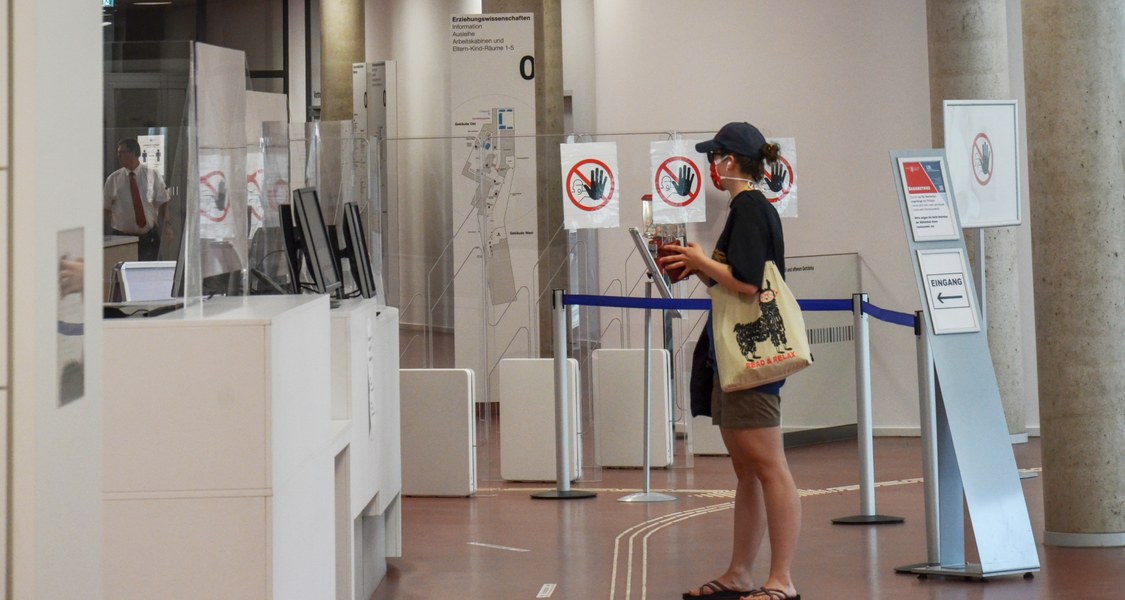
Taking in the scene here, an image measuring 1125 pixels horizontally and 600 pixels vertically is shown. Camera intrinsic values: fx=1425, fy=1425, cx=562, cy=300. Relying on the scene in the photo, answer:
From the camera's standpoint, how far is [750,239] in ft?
14.9

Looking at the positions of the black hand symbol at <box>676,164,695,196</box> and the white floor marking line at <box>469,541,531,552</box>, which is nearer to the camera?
the white floor marking line at <box>469,541,531,552</box>

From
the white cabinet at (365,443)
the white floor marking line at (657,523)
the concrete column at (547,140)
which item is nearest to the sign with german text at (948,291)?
the white floor marking line at (657,523)

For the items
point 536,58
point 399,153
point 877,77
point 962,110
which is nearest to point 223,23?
point 536,58

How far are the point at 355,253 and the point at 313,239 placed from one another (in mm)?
558

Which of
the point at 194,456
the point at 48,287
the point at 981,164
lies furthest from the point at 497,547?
the point at 48,287

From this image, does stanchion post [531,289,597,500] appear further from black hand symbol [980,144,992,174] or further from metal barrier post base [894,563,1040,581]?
metal barrier post base [894,563,1040,581]

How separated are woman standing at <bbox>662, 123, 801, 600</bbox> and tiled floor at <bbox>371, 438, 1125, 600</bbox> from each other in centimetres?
32

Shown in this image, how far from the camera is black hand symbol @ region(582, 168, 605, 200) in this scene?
319 inches

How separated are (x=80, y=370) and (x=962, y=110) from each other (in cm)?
451

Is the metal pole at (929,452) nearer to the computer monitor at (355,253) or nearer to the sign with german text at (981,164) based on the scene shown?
the sign with german text at (981,164)

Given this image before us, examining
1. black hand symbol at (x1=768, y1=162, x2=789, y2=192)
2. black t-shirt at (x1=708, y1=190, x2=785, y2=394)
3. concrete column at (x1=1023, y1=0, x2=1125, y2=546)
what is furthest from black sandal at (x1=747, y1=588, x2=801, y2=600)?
black hand symbol at (x1=768, y1=162, x2=789, y2=192)

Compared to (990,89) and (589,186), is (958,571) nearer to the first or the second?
(589,186)

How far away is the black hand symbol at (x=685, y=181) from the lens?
862 centimetres

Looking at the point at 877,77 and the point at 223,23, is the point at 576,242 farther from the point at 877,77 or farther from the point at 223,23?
the point at 223,23
